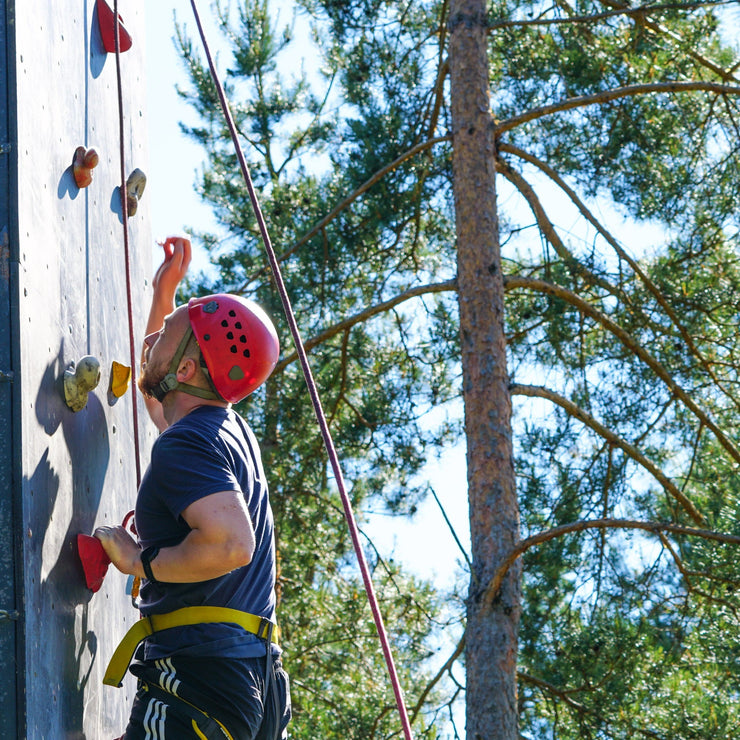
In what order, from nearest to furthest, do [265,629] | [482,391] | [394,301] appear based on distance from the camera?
[265,629] → [482,391] → [394,301]

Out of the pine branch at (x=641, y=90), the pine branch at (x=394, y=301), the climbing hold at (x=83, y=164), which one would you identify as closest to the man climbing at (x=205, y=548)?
the climbing hold at (x=83, y=164)

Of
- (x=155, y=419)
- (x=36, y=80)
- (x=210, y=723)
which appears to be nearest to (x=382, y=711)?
(x=155, y=419)

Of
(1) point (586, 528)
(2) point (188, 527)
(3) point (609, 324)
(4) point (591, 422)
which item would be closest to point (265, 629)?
(2) point (188, 527)

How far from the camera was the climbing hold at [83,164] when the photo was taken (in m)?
2.80

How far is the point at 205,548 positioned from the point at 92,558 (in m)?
0.56

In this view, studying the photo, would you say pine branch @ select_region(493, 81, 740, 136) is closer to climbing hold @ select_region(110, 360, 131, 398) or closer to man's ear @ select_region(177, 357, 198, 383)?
climbing hold @ select_region(110, 360, 131, 398)

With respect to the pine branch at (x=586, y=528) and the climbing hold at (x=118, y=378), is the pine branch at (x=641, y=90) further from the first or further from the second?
the climbing hold at (x=118, y=378)

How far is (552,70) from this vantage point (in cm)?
669

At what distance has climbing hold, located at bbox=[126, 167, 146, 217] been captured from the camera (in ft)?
10.8

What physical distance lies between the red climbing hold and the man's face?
386 mm

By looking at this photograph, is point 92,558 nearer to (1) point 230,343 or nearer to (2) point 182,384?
(2) point 182,384

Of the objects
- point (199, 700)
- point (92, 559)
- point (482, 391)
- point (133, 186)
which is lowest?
point (199, 700)

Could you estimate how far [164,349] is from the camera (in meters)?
2.54

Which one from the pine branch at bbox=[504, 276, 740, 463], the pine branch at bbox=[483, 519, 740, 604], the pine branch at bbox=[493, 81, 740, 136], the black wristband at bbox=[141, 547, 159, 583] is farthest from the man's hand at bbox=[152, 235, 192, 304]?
the pine branch at bbox=[493, 81, 740, 136]
